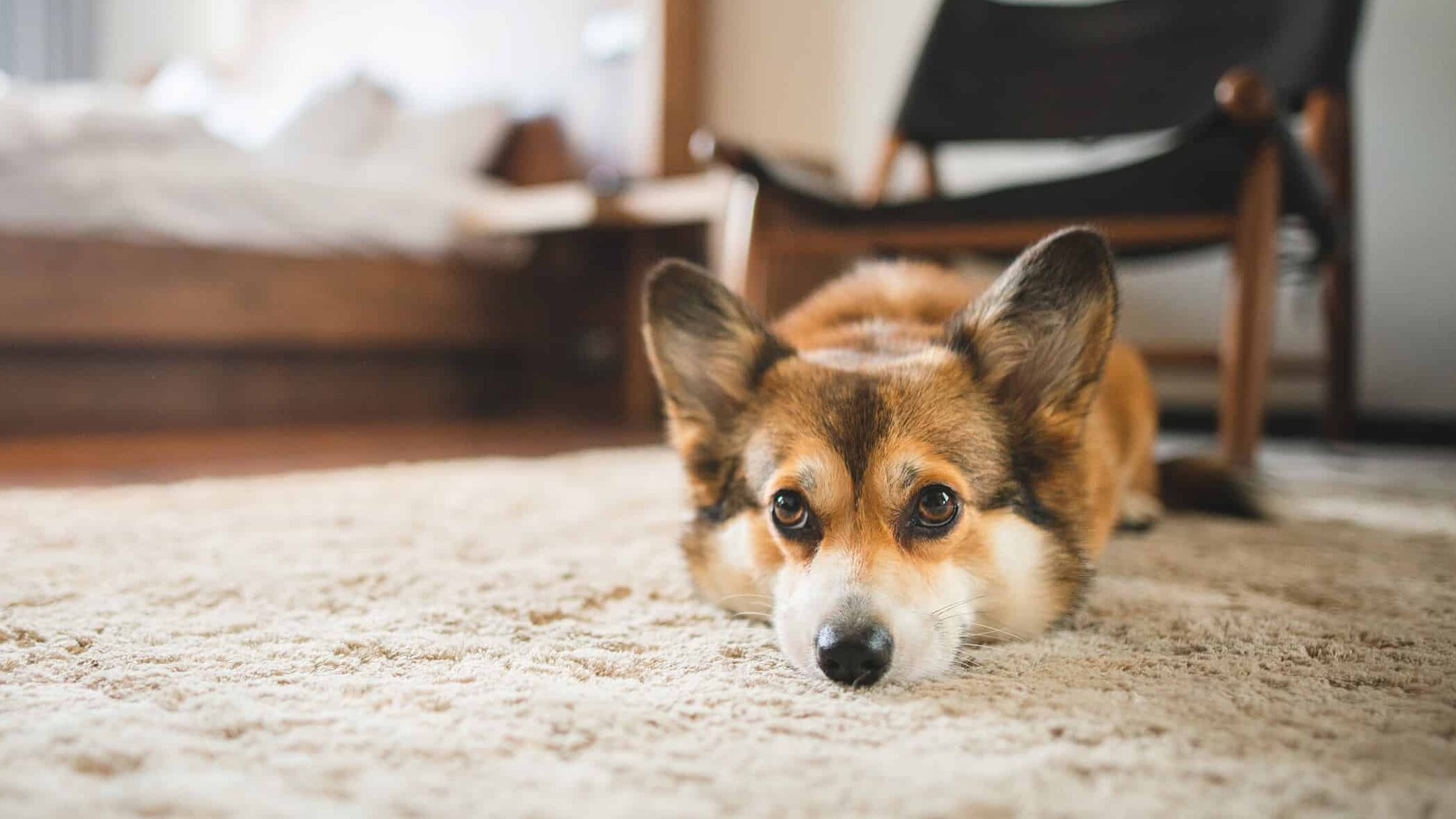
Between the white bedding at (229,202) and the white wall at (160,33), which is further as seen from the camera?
the white wall at (160,33)

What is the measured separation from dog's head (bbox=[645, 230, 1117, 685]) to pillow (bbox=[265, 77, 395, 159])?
160 inches

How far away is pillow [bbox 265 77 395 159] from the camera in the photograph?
189 inches

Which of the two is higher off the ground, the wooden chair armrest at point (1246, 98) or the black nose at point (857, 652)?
the wooden chair armrest at point (1246, 98)

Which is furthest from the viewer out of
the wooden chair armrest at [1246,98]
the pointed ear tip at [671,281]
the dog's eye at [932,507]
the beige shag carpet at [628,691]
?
the wooden chair armrest at [1246,98]

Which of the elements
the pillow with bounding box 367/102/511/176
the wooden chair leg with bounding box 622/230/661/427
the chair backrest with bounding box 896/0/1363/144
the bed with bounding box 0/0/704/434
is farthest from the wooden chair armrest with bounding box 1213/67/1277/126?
the pillow with bounding box 367/102/511/176

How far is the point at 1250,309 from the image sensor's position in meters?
2.20

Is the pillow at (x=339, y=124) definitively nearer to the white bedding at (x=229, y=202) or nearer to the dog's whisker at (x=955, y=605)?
the white bedding at (x=229, y=202)

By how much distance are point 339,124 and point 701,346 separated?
13.9ft

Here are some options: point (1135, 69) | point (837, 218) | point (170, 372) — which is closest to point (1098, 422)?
point (837, 218)

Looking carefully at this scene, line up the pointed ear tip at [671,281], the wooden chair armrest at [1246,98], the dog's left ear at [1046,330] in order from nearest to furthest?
the dog's left ear at [1046,330], the pointed ear tip at [671,281], the wooden chair armrest at [1246,98]

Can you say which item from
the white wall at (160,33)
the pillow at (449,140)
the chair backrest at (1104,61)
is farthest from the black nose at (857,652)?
the white wall at (160,33)

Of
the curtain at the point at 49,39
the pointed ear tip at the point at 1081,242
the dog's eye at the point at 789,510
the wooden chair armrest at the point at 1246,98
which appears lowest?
the dog's eye at the point at 789,510

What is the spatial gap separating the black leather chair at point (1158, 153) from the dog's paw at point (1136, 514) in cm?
50

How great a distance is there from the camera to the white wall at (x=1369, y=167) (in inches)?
126
